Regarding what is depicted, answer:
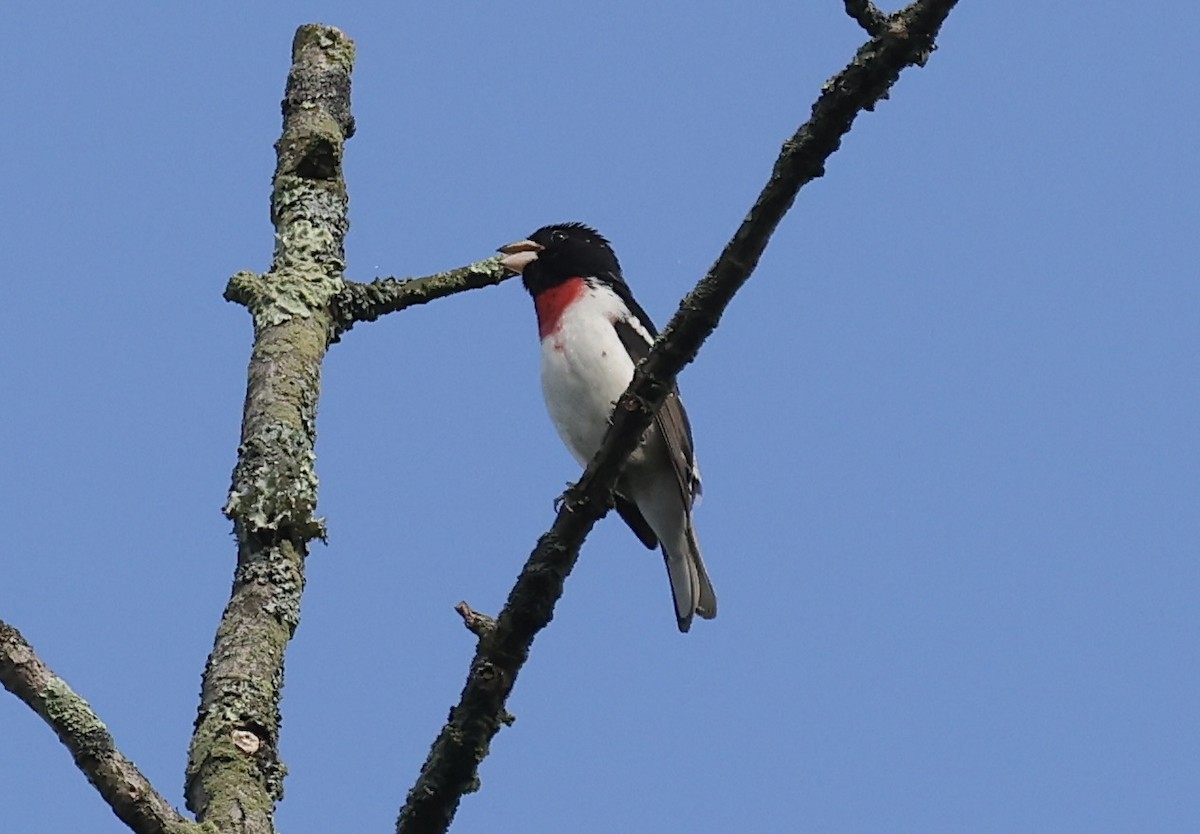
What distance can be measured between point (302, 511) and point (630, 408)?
3.43 feet

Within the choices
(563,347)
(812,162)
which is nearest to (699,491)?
(563,347)

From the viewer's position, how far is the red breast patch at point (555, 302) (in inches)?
276

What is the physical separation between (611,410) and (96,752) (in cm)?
341

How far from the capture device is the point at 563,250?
7.54m

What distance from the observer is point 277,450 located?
4617 mm

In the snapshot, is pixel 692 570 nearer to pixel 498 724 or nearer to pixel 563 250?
pixel 563 250

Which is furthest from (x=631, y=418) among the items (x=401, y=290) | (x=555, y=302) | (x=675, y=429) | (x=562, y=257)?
(x=562, y=257)

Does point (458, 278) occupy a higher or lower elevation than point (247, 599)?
higher

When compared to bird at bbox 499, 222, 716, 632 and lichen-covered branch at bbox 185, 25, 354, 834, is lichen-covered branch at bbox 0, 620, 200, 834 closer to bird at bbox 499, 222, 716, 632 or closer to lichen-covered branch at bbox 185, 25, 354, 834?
lichen-covered branch at bbox 185, 25, 354, 834

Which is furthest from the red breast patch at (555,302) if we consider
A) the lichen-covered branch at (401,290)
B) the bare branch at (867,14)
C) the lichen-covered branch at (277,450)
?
the bare branch at (867,14)

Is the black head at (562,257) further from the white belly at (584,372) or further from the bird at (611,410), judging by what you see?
the white belly at (584,372)

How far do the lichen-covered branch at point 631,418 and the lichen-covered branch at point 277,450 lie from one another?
1.31 ft

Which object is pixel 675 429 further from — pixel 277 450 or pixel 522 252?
pixel 277 450

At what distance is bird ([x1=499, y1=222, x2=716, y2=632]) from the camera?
6.68 metres
